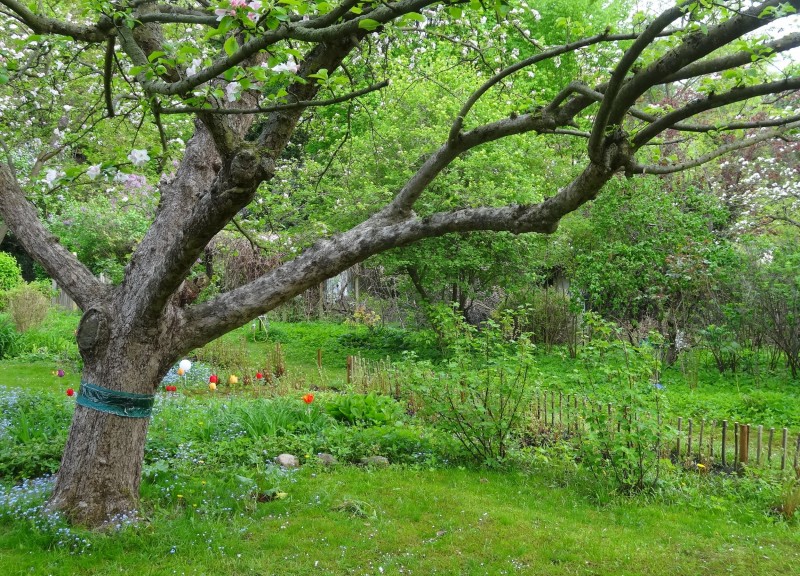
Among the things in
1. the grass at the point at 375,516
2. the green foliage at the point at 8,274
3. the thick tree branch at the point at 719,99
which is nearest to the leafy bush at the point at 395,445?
the grass at the point at 375,516

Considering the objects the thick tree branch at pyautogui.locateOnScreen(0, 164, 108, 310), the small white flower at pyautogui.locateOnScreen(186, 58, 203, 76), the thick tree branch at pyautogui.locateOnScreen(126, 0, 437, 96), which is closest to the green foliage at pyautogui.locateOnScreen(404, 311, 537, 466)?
the thick tree branch at pyautogui.locateOnScreen(0, 164, 108, 310)

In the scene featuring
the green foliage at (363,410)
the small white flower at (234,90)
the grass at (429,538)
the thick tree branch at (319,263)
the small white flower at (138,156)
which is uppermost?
the small white flower at (234,90)

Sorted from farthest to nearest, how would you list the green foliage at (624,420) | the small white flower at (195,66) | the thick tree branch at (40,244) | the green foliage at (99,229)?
the green foliage at (99,229), the green foliage at (624,420), the thick tree branch at (40,244), the small white flower at (195,66)

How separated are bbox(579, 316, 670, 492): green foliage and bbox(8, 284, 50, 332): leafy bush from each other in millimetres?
11143

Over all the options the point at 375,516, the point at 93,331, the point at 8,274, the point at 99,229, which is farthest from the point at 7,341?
the point at 375,516

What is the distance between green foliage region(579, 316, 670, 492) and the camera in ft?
16.6

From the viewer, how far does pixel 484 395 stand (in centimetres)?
586

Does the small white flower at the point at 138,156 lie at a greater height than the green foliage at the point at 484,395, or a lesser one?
greater

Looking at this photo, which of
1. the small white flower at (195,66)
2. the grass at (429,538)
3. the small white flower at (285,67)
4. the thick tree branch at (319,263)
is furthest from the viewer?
the thick tree branch at (319,263)

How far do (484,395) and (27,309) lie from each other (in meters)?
10.3

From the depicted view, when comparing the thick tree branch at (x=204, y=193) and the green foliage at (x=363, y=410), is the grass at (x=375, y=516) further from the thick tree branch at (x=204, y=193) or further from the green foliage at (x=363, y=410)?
the thick tree branch at (x=204, y=193)

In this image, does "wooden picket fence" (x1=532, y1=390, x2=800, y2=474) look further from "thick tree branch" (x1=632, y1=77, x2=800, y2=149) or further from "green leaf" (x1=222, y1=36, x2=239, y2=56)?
"green leaf" (x1=222, y1=36, x2=239, y2=56)

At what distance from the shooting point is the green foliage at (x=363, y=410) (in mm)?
6891

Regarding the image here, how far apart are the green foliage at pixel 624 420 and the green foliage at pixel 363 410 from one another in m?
2.23
